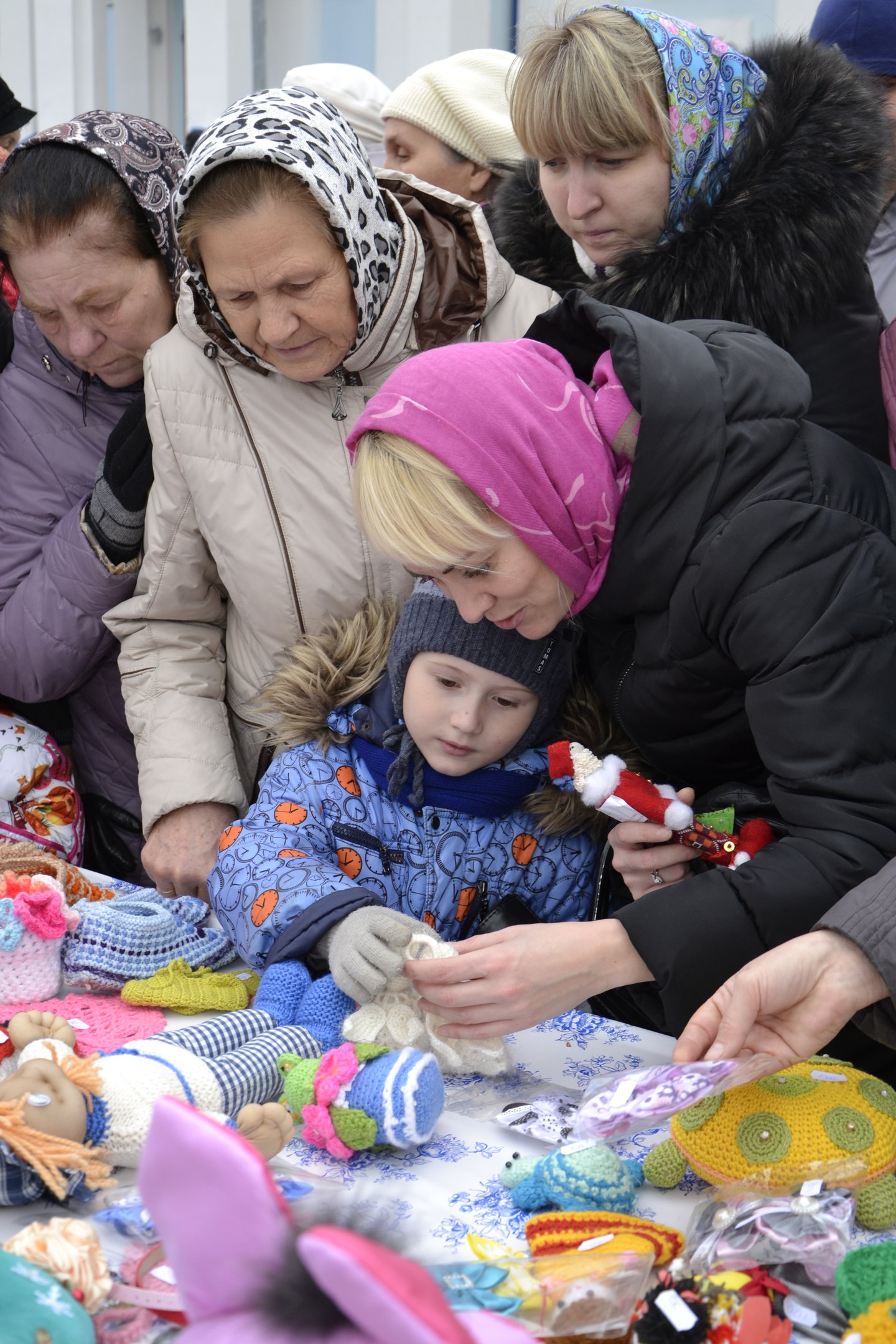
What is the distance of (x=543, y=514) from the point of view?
4.15 feet

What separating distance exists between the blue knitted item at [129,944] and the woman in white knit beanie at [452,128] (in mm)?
2308

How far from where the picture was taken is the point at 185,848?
177 cm

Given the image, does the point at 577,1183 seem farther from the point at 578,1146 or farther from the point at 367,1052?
the point at 367,1052

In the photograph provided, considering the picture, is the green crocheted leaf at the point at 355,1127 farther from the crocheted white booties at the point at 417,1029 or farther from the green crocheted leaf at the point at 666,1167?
the green crocheted leaf at the point at 666,1167

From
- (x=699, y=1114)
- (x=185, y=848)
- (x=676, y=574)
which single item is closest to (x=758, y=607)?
(x=676, y=574)

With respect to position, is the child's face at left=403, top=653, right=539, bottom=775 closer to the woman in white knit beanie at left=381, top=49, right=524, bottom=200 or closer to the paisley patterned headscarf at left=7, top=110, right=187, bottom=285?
the paisley patterned headscarf at left=7, top=110, right=187, bottom=285

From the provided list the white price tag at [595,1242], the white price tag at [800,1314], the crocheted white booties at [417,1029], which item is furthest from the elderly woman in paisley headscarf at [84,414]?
the white price tag at [800,1314]

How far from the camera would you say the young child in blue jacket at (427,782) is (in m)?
1.51

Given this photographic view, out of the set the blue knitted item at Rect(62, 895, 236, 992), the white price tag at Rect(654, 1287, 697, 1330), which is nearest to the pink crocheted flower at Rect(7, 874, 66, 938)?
the blue knitted item at Rect(62, 895, 236, 992)

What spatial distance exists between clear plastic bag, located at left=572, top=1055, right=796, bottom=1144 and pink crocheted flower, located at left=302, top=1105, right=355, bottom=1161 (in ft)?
0.70

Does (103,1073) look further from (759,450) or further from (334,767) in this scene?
(759,450)

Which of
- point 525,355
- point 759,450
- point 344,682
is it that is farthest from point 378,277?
point 759,450

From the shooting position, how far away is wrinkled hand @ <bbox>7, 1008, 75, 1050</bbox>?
1.13 meters

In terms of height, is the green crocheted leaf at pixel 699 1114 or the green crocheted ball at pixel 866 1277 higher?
the green crocheted ball at pixel 866 1277
